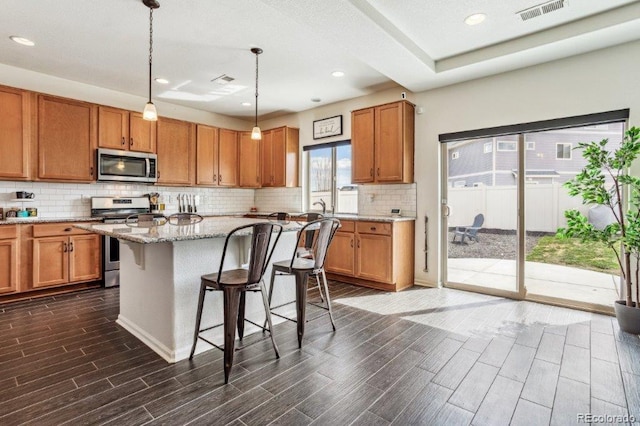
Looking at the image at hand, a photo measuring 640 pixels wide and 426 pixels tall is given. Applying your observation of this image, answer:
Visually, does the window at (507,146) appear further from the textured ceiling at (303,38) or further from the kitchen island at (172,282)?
the kitchen island at (172,282)

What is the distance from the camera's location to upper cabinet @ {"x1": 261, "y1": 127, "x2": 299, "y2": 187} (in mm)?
5867

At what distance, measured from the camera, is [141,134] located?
4.96m

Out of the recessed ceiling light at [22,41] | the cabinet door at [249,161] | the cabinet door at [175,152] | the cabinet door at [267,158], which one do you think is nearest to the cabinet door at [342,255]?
the cabinet door at [267,158]

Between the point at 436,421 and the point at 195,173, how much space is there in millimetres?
5076

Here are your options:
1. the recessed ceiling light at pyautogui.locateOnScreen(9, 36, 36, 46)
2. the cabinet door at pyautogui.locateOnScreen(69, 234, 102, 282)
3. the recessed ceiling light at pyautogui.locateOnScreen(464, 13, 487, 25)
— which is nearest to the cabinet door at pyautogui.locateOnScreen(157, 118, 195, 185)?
the cabinet door at pyautogui.locateOnScreen(69, 234, 102, 282)

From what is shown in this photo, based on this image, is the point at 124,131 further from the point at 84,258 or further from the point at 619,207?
the point at 619,207

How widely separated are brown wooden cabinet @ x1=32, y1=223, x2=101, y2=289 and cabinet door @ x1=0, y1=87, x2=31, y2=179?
730mm

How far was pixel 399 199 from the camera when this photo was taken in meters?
4.79

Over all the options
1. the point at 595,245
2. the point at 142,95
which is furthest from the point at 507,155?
the point at 142,95

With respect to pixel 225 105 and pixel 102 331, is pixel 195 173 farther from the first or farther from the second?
pixel 102 331

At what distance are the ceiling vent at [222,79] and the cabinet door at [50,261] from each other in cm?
276

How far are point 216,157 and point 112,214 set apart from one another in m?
1.90

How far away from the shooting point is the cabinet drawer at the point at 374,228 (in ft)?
13.9

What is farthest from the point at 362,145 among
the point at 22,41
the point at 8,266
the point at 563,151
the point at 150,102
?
the point at 8,266
